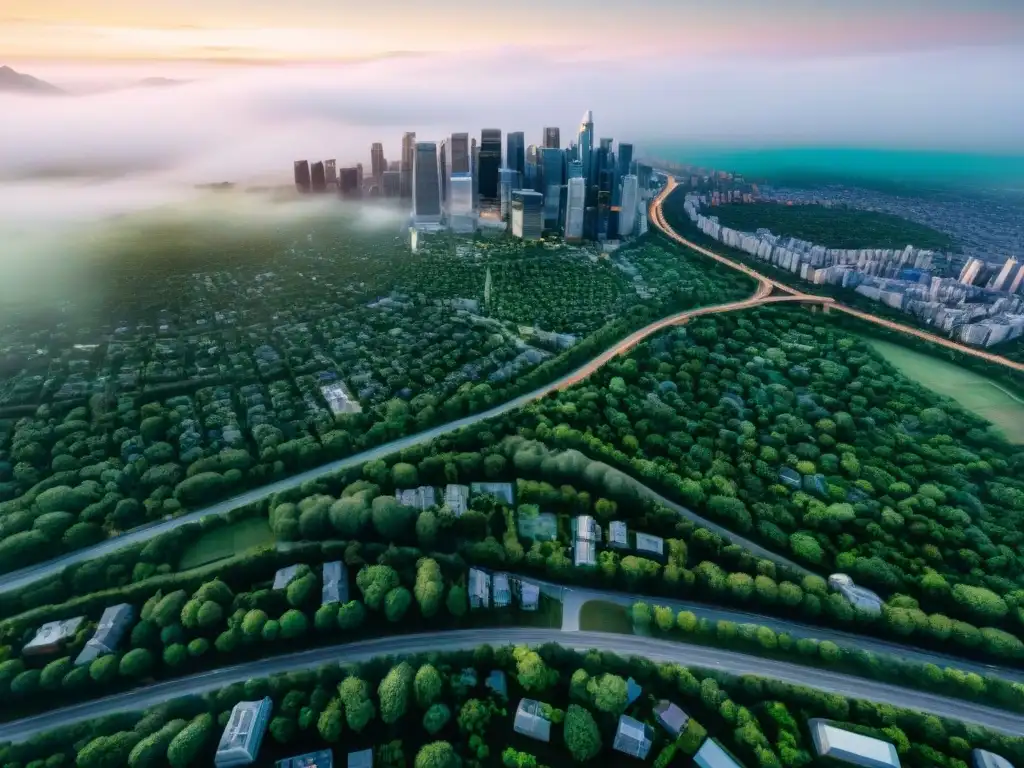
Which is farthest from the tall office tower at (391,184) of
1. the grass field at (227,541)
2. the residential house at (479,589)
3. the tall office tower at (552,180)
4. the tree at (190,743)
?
the tree at (190,743)

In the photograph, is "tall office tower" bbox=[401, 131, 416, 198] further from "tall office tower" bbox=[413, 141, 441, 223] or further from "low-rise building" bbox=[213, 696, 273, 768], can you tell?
"low-rise building" bbox=[213, 696, 273, 768]

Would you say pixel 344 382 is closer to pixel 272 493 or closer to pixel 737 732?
pixel 272 493

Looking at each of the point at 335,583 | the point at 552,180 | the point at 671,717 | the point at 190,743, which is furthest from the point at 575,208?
the point at 190,743

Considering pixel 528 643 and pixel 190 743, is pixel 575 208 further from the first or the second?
pixel 190 743

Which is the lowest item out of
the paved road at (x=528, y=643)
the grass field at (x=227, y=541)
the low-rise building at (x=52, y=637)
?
the paved road at (x=528, y=643)

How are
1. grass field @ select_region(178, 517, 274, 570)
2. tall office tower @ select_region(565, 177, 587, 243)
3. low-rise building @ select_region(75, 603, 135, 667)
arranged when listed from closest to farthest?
low-rise building @ select_region(75, 603, 135, 667), grass field @ select_region(178, 517, 274, 570), tall office tower @ select_region(565, 177, 587, 243)

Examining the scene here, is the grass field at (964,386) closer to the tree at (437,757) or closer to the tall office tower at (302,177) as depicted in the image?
the tree at (437,757)

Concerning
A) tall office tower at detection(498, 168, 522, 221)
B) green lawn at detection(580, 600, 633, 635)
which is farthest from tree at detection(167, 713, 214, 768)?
tall office tower at detection(498, 168, 522, 221)
